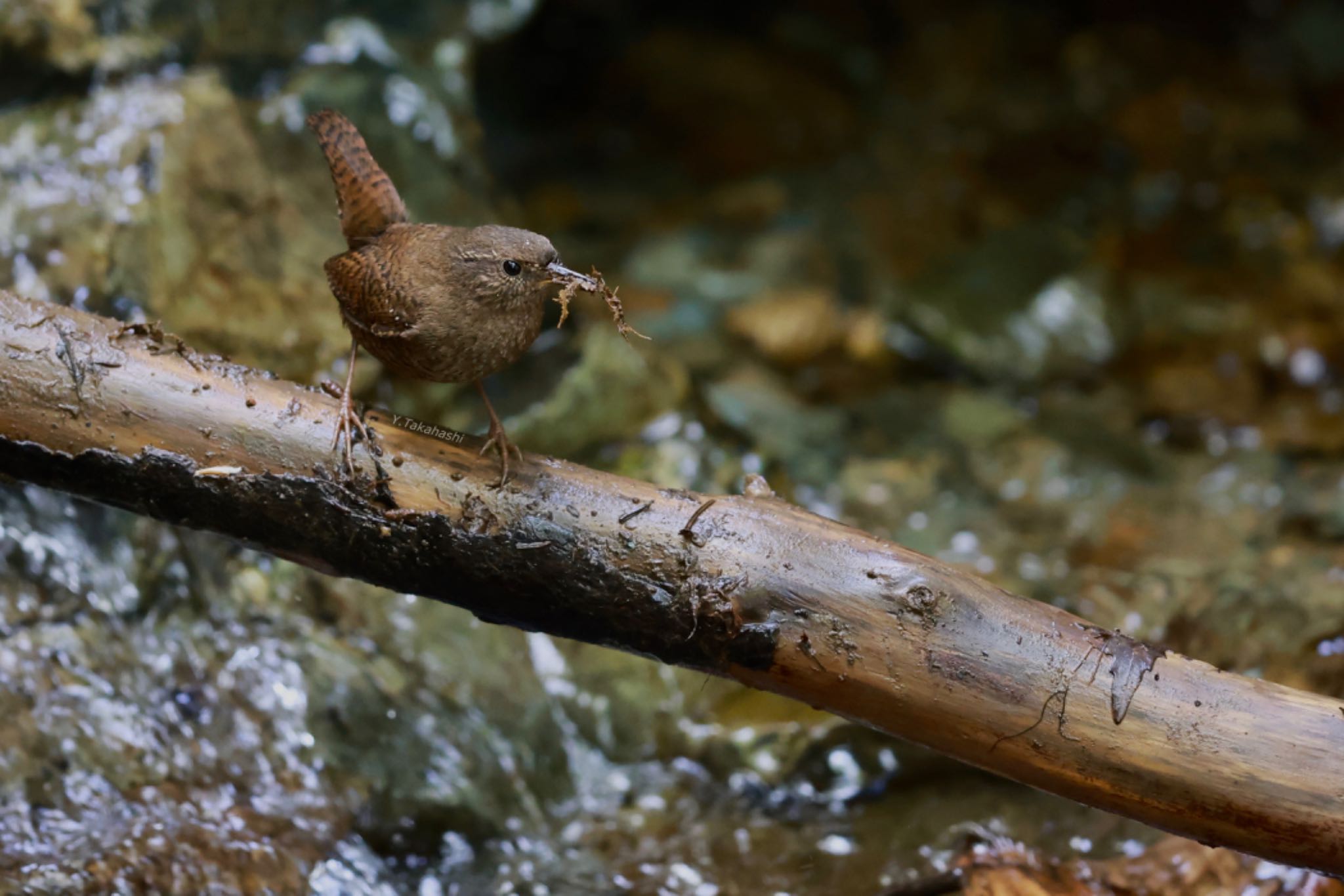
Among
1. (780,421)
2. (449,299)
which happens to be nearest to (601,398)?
(780,421)

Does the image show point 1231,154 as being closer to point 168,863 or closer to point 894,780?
point 894,780

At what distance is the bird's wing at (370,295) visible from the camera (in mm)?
2848

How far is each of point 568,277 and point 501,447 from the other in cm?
47

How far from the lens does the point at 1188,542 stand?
5.35 meters

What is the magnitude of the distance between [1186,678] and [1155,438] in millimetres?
4323

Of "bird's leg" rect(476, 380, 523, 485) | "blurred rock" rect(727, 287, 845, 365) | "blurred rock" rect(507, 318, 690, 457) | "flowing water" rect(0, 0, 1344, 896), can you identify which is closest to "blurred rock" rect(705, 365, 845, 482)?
"flowing water" rect(0, 0, 1344, 896)

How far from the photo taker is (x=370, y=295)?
293cm

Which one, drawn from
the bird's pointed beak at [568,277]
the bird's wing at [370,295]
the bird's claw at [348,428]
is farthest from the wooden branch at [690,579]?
the bird's pointed beak at [568,277]

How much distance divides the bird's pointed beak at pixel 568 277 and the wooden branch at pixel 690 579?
497 millimetres

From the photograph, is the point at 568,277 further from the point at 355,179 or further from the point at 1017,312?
the point at 1017,312

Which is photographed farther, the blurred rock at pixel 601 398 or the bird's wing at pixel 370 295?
the blurred rock at pixel 601 398

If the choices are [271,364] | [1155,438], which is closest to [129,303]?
[271,364]

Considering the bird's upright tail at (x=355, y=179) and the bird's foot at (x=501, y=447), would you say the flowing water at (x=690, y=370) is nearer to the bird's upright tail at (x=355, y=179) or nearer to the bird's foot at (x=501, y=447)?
the bird's upright tail at (x=355, y=179)

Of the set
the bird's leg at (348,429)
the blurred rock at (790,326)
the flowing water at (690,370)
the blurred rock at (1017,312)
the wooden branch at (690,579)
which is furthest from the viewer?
the blurred rock at (1017,312)
